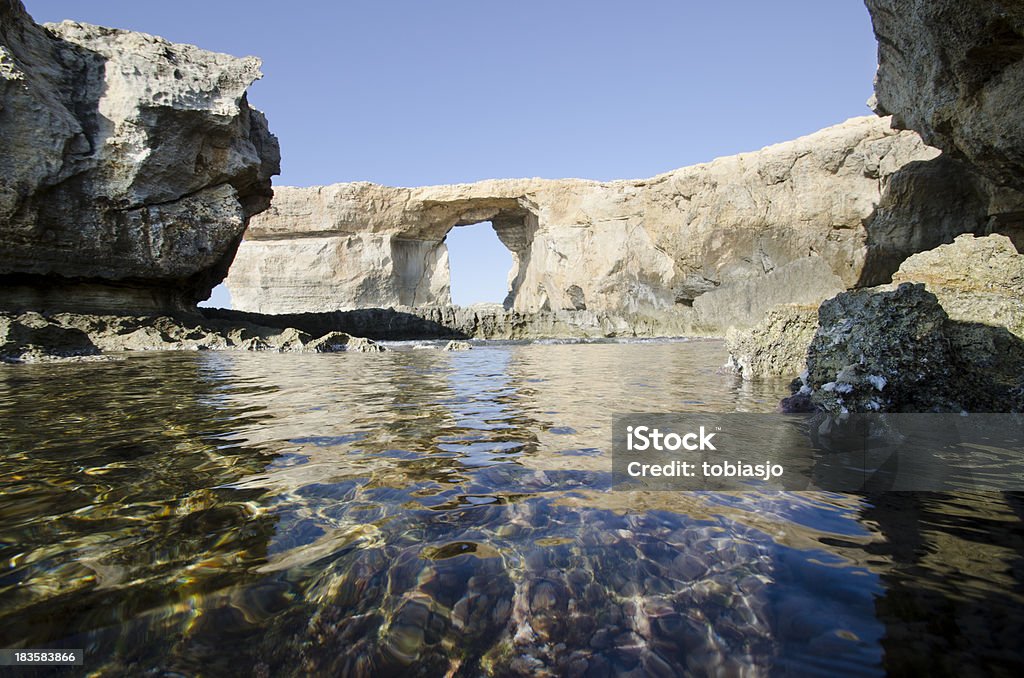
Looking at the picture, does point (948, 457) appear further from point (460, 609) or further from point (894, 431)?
→ point (460, 609)

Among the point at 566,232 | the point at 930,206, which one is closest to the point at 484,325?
the point at 566,232

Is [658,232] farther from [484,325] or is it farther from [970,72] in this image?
[970,72]

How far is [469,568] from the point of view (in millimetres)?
1508

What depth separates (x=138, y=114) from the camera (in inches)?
535

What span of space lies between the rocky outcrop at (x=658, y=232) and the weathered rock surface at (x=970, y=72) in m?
7.17

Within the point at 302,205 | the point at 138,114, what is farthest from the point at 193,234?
the point at 302,205

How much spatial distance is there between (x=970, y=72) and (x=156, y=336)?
15778mm

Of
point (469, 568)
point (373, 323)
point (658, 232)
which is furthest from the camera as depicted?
point (658, 232)

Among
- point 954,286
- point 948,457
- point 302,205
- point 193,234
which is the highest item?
point 302,205

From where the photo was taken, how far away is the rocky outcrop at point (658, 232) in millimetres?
15555

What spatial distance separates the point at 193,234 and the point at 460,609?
54.9 ft

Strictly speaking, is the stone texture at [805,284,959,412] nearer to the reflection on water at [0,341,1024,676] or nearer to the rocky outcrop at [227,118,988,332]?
the reflection on water at [0,341,1024,676]

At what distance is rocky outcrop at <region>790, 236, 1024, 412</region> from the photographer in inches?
130

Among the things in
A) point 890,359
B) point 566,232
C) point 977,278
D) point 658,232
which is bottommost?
point 890,359
